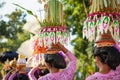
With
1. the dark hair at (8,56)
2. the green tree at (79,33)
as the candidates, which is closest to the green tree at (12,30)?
the green tree at (79,33)

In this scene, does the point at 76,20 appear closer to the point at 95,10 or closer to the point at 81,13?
the point at 81,13

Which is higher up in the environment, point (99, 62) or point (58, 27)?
point (58, 27)

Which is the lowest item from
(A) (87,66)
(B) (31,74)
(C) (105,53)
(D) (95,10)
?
(A) (87,66)

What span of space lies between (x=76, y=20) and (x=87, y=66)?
1.78 m

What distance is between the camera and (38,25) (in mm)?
5730

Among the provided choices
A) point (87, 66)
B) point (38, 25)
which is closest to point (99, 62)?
point (38, 25)

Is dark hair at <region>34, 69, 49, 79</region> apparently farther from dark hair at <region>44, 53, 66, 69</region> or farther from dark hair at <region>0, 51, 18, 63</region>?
dark hair at <region>0, 51, 18, 63</region>

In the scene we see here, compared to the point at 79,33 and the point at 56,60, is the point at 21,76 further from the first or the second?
the point at 79,33

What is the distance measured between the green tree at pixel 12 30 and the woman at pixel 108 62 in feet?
86.3

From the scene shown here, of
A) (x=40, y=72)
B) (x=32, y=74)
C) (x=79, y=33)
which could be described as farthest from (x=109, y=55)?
(x=79, y=33)

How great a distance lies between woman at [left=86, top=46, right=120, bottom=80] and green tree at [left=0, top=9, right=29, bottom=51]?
2629 centimetres

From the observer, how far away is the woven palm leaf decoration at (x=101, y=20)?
4453mm

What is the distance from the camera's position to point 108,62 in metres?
4.42

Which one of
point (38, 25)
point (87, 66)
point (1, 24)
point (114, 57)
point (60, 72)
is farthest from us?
point (1, 24)
